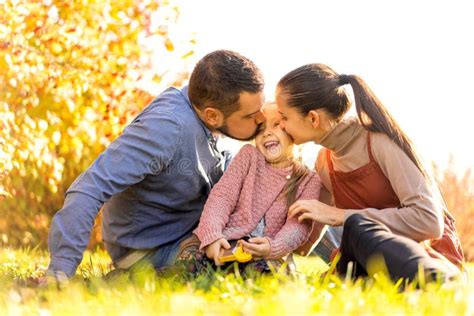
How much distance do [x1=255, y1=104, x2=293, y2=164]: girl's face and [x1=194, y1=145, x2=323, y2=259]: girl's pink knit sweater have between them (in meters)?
0.04

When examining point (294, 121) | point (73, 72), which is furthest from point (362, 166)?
point (73, 72)

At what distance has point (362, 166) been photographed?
298 centimetres

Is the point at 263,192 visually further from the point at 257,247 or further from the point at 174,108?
the point at 174,108

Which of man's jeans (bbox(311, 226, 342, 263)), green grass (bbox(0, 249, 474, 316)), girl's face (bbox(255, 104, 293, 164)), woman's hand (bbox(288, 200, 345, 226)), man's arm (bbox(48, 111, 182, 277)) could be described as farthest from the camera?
man's jeans (bbox(311, 226, 342, 263))

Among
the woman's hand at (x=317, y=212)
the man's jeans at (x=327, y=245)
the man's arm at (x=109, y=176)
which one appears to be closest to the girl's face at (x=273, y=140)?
the woman's hand at (x=317, y=212)

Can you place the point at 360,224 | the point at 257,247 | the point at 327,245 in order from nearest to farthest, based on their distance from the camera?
1. the point at 360,224
2. the point at 257,247
3. the point at 327,245

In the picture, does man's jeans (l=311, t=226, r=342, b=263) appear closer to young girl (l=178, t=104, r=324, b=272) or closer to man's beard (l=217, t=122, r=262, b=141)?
young girl (l=178, t=104, r=324, b=272)

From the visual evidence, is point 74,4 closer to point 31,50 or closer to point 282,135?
point 31,50

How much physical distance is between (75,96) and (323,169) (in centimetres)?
286

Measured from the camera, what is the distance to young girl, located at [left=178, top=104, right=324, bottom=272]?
2.95 metres

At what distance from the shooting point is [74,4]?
16.4ft

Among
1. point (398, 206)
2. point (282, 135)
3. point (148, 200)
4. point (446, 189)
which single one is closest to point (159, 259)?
point (148, 200)

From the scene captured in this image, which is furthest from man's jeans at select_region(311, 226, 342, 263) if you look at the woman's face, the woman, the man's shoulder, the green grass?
the green grass

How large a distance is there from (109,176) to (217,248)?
1.66 feet
